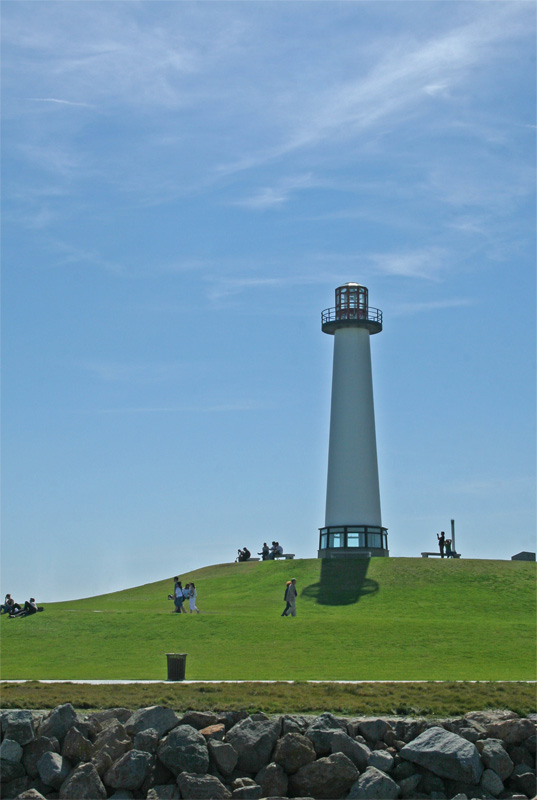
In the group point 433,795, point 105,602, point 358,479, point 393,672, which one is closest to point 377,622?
point 393,672

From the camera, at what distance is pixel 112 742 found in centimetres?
1789

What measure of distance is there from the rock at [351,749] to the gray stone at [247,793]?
60.5 inches

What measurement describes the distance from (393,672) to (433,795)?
6.22 meters

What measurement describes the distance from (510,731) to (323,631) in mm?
12317

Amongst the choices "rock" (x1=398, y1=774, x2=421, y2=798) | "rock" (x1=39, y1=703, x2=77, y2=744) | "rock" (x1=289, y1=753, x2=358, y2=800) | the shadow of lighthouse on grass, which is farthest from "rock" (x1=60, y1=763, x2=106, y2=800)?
the shadow of lighthouse on grass

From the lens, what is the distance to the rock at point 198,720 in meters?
18.4

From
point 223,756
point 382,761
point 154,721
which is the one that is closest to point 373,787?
point 382,761

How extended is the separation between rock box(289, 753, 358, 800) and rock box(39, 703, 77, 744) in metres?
4.32

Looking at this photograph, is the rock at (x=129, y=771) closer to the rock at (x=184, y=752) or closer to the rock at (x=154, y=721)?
the rock at (x=184, y=752)

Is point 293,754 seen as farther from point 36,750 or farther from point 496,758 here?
point 36,750

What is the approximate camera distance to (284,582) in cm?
4825

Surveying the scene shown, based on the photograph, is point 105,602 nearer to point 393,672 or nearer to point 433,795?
point 393,672

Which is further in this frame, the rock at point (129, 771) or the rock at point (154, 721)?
the rock at point (154, 721)

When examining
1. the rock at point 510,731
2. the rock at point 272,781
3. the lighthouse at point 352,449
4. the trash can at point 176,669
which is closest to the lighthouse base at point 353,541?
the lighthouse at point 352,449
